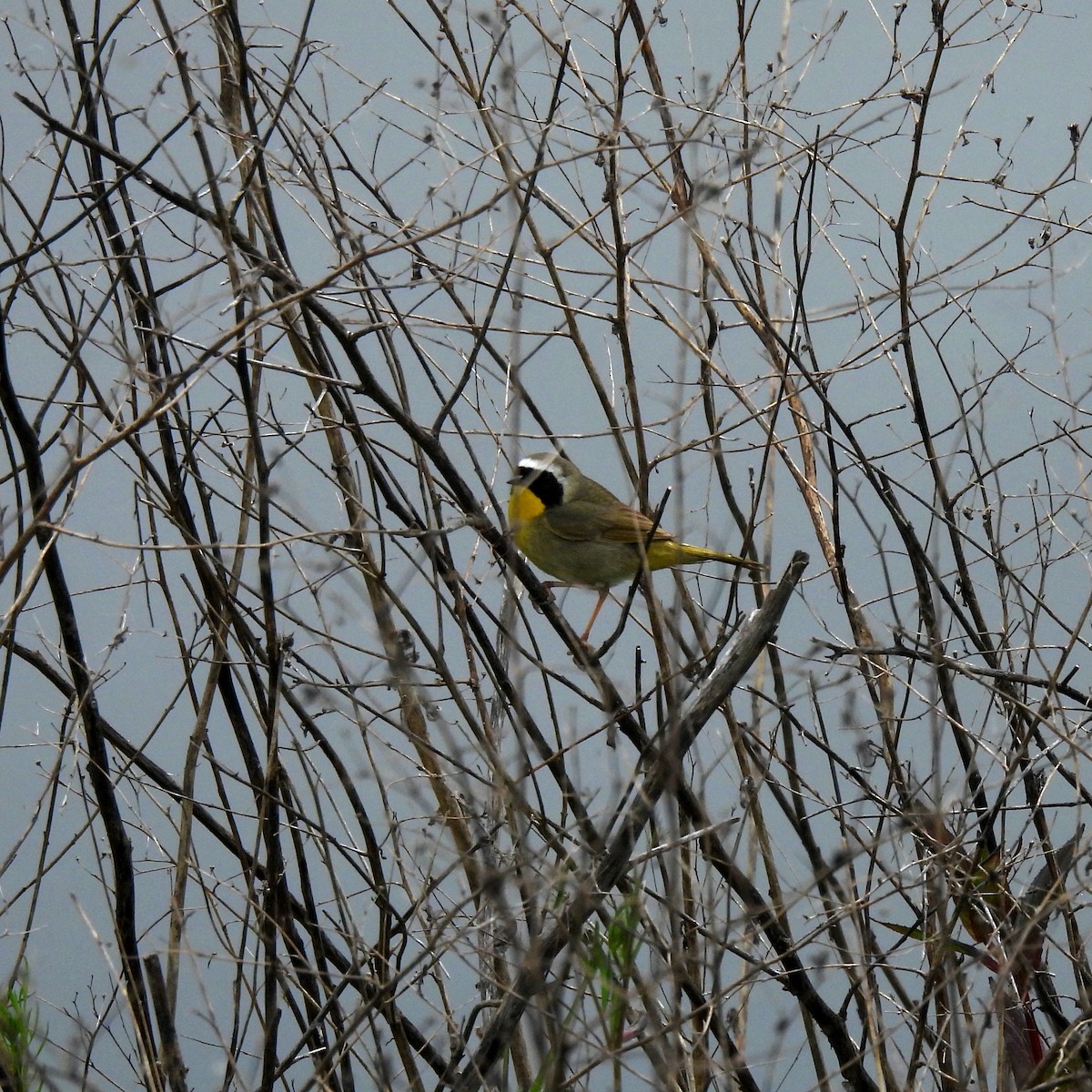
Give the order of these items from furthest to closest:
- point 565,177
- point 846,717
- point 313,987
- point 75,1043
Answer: point 565,177 < point 313,987 < point 75,1043 < point 846,717

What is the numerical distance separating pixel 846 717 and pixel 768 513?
2.71ft

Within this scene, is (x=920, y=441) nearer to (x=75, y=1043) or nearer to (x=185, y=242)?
(x=185, y=242)

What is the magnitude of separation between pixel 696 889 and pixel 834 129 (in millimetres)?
1529

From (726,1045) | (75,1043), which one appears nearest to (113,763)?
(75,1043)

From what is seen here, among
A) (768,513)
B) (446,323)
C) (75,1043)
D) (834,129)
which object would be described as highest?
(834,129)

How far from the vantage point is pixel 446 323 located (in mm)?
2543

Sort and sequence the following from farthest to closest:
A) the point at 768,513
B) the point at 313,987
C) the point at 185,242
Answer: the point at 768,513
the point at 185,242
the point at 313,987

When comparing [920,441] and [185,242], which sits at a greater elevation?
[185,242]

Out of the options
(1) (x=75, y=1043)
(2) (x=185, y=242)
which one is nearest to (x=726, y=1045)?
(1) (x=75, y=1043)

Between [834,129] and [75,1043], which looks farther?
[834,129]

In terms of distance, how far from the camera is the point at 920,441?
10.0 ft

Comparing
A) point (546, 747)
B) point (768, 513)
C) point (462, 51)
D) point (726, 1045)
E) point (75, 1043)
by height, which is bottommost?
point (726, 1045)

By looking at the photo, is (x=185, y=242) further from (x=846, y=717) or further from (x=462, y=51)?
(x=846, y=717)

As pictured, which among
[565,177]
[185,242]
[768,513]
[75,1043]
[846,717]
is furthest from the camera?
[565,177]
